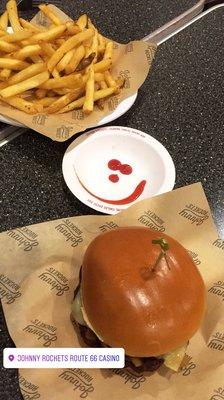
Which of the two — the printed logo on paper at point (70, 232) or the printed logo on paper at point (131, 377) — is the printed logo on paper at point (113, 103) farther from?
the printed logo on paper at point (131, 377)

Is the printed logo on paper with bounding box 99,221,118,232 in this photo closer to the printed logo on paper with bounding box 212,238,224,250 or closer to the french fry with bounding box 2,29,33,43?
the printed logo on paper with bounding box 212,238,224,250

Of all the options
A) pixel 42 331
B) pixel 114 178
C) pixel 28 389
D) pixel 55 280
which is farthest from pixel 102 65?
pixel 28 389

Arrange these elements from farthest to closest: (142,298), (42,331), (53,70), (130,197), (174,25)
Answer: (174,25), (53,70), (130,197), (42,331), (142,298)

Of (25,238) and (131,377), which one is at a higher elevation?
(25,238)

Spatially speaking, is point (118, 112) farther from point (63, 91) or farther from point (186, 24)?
point (186, 24)

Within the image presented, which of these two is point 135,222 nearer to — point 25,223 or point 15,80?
point 25,223

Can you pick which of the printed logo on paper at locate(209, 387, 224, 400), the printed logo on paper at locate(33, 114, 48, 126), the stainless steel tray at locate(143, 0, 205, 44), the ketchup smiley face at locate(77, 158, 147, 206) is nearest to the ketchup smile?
the ketchup smiley face at locate(77, 158, 147, 206)

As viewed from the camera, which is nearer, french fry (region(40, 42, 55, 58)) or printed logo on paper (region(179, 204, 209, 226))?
printed logo on paper (region(179, 204, 209, 226))
